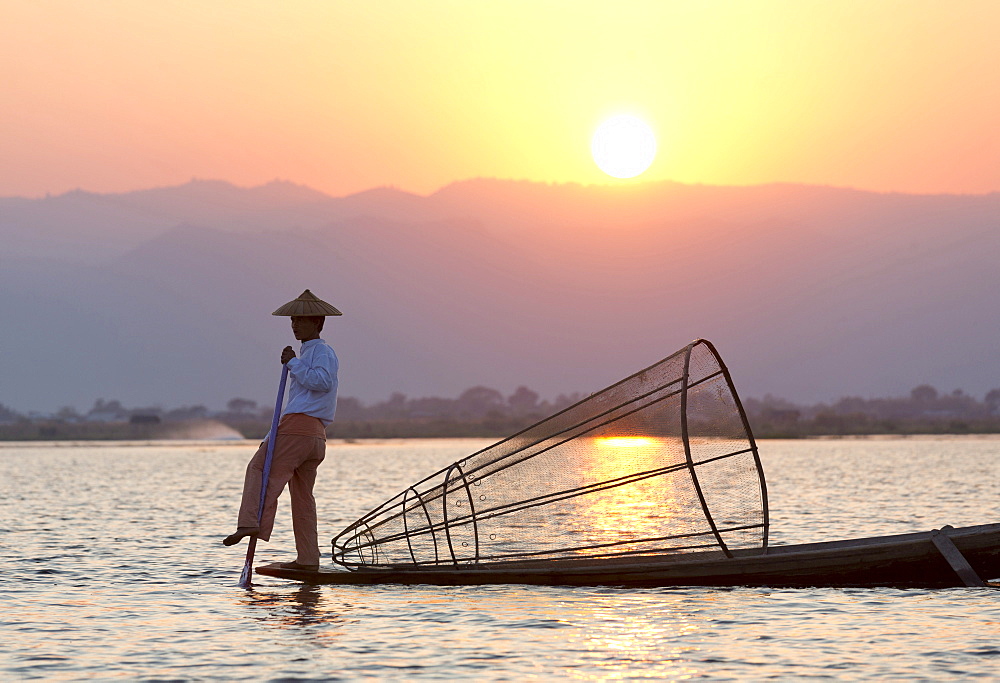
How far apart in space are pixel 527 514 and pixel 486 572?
0.79 metres

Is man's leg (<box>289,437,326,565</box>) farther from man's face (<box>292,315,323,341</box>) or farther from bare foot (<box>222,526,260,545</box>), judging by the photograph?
man's face (<box>292,315,323,341</box>)

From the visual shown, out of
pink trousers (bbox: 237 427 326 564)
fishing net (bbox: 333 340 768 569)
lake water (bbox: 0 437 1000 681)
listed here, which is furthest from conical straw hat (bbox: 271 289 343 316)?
lake water (bbox: 0 437 1000 681)

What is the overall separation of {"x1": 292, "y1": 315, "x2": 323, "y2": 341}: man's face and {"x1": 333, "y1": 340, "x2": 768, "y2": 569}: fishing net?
6.37ft

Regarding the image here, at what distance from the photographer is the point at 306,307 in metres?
13.4

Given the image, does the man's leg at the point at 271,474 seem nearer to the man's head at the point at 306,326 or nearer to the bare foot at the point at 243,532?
the bare foot at the point at 243,532

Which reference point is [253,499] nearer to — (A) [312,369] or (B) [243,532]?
(B) [243,532]

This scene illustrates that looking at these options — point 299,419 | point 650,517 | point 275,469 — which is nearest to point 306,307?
point 299,419

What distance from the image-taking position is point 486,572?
13.8 meters

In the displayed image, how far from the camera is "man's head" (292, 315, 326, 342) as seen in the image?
13391 millimetres

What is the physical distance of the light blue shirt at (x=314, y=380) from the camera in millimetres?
13125

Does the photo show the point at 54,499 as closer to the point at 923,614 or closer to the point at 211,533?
the point at 211,533

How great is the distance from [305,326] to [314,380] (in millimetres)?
620

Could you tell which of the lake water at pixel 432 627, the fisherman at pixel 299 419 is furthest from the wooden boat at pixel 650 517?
the fisherman at pixel 299 419

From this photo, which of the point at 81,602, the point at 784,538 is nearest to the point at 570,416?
the point at 81,602
